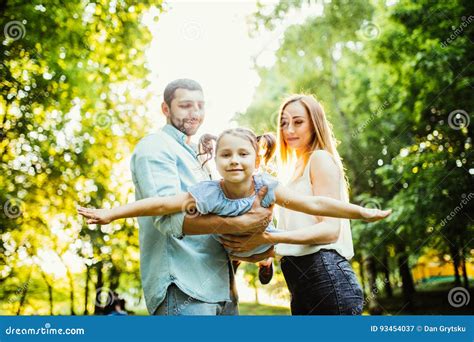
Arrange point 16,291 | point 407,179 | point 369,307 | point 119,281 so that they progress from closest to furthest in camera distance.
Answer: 1. point 16,291
2. point 119,281
3. point 407,179
4. point 369,307

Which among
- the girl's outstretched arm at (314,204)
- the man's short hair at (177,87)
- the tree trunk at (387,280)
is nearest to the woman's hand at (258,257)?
the girl's outstretched arm at (314,204)

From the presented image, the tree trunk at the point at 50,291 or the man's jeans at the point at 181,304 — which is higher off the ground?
the tree trunk at the point at 50,291

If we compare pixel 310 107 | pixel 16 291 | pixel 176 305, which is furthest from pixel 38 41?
pixel 176 305

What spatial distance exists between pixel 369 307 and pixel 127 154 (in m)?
3.21

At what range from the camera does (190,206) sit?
6.11ft

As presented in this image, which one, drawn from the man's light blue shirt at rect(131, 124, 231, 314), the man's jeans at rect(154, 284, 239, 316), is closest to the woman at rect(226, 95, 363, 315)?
the man's light blue shirt at rect(131, 124, 231, 314)

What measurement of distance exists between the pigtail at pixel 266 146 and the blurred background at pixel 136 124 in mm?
891

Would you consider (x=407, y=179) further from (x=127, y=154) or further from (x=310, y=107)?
(x=310, y=107)

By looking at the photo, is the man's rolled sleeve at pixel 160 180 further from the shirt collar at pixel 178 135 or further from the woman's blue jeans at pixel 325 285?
the woman's blue jeans at pixel 325 285

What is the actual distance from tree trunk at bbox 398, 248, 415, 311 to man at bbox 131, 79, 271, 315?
10.7 feet

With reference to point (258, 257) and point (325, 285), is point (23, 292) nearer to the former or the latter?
point (258, 257)

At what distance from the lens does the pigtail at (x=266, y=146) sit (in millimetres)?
2115

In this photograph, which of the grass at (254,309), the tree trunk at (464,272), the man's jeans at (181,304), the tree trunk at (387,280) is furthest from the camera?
the tree trunk at (387,280)

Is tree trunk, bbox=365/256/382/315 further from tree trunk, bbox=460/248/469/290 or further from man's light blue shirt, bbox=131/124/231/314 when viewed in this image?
man's light blue shirt, bbox=131/124/231/314
